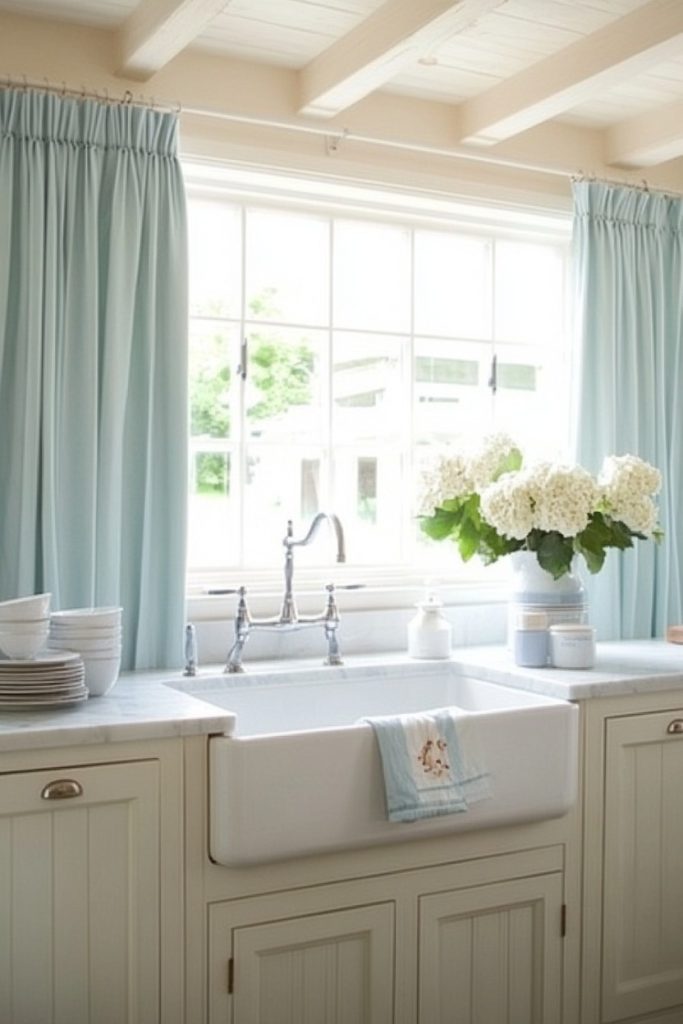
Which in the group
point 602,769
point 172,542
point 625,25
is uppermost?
point 625,25

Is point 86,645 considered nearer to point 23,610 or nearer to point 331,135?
point 23,610

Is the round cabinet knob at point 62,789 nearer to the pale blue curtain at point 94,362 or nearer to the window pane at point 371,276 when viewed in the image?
the pale blue curtain at point 94,362

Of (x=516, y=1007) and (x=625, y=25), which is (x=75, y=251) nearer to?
(x=625, y=25)

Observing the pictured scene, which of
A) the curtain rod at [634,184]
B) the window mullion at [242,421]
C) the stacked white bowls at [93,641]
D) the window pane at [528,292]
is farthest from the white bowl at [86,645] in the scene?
the curtain rod at [634,184]

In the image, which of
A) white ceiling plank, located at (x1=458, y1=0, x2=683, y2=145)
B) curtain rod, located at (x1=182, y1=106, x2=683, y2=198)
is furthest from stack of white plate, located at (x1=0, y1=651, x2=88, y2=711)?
white ceiling plank, located at (x1=458, y1=0, x2=683, y2=145)

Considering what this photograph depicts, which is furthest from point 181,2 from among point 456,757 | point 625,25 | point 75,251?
point 456,757

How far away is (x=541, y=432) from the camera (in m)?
3.75

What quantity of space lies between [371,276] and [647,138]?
919mm

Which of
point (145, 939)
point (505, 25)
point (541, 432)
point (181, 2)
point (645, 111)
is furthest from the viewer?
point (541, 432)

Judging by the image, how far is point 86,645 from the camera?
247 cm

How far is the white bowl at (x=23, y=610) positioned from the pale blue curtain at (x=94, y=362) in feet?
1.00

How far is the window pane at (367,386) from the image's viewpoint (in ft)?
11.2

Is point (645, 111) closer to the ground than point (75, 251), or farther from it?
farther from it

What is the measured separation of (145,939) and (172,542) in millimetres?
998
